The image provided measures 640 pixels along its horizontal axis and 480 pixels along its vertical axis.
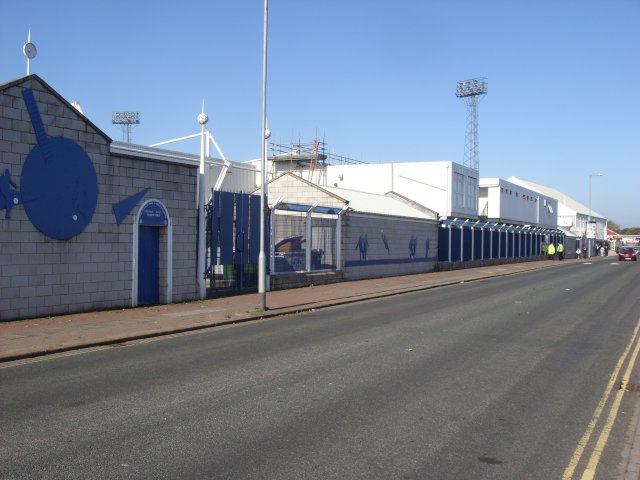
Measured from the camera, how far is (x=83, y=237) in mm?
14266

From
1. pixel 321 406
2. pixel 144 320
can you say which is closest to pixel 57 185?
pixel 144 320

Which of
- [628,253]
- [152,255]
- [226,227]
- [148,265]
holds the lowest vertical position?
[148,265]

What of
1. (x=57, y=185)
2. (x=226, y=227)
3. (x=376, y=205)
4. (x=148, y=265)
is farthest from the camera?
(x=376, y=205)

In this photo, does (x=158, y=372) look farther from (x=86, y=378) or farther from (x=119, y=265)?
(x=119, y=265)

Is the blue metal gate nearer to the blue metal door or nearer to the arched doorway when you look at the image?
the arched doorway

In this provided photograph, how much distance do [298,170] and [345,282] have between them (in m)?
27.3

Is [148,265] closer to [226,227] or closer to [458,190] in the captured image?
[226,227]

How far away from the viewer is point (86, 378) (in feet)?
26.7

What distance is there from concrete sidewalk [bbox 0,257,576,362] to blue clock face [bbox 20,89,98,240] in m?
2.14

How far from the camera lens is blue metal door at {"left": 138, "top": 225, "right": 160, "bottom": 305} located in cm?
1588

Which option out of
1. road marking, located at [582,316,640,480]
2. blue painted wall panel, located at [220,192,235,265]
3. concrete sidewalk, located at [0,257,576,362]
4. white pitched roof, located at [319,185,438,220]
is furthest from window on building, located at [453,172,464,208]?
road marking, located at [582,316,640,480]

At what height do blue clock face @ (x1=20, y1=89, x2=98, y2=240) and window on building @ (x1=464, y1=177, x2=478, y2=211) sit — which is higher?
window on building @ (x1=464, y1=177, x2=478, y2=211)

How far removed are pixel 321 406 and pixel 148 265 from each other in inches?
412

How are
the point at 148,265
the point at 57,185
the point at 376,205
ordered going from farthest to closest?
the point at 376,205
the point at 148,265
the point at 57,185
